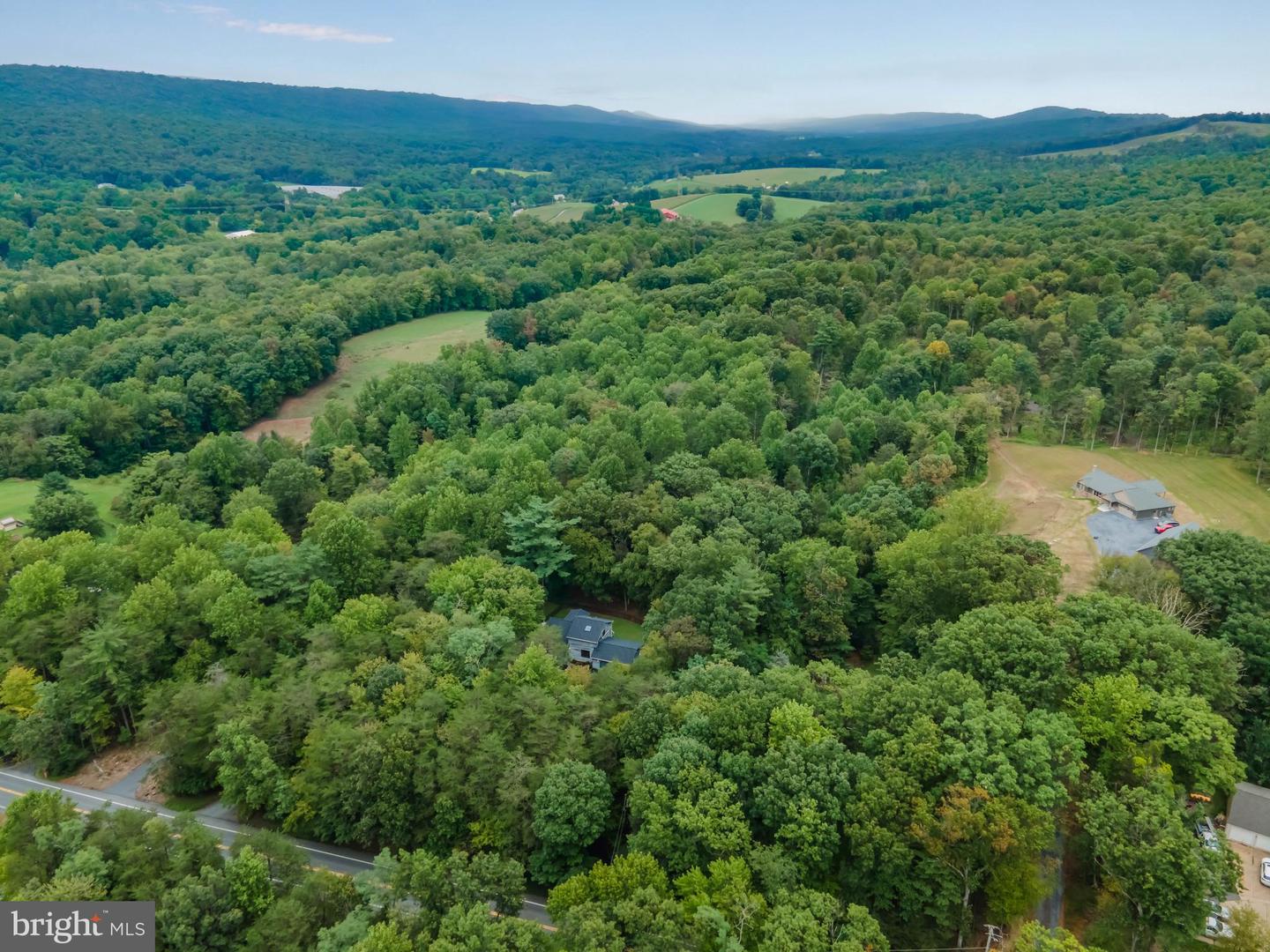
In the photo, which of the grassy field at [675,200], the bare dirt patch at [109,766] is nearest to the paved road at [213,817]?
the bare dirt patch at [109,766]

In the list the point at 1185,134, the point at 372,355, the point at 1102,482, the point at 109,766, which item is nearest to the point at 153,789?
the point at 109,766

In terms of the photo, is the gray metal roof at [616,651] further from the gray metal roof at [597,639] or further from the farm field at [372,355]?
the farm field at [372,355]

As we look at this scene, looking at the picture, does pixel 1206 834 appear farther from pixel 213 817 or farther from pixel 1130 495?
pixel 213 817

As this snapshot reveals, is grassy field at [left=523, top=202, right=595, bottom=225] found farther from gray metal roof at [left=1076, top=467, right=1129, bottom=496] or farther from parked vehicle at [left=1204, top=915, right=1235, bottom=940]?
parked vehicle at [left=1204, top=915, right=1235, bottom=940]

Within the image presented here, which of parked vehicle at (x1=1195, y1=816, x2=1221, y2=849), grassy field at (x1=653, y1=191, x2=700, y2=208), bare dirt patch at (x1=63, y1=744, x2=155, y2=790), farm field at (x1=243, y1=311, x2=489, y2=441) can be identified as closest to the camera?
parked vehicle at (x1=1195, y1=816, x2=1221, y2=849)

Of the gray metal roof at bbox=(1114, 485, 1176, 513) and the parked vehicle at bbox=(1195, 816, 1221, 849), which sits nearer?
the parked vehicle at bbox=(1195, 816, 1221, 849)

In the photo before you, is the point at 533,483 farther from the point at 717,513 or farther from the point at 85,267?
the point at 85,267

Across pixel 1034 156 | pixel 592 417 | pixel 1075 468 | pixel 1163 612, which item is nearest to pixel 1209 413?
pixel 1075 468

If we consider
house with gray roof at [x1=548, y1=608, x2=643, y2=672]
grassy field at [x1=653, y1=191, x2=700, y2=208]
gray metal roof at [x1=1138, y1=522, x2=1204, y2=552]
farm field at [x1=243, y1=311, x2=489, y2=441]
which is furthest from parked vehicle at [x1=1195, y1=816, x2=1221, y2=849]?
grassy field at [x1=653, y1=191, x2=700, y2=208]
